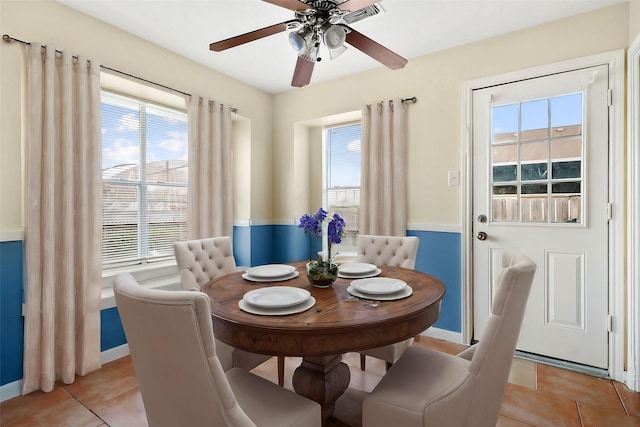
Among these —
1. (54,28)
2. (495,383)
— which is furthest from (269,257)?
(495,383)

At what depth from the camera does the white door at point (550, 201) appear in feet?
7.48

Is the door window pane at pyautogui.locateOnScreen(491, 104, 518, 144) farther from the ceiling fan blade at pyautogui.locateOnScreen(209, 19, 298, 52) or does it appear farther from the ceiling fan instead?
the ceiling fan blade at pyautogui.locateOnScreen(209, 19, 298, 52)

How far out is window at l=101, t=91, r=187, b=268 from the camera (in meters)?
2.78

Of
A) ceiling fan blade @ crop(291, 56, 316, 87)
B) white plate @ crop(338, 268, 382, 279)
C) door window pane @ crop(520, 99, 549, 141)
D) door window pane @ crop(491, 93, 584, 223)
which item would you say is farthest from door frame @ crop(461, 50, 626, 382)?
ceiling fan blade @ crop(291, 56, 316, 87)

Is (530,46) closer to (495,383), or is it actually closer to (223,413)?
(495,383)

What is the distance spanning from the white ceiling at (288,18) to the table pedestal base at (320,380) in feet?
7.57

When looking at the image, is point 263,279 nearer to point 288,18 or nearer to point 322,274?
point 322,274

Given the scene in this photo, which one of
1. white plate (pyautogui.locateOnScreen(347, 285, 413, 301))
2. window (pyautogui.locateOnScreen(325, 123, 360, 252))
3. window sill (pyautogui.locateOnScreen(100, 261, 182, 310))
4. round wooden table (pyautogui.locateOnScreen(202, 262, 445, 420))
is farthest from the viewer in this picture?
window (pyautogui.locateOnScreen(325, 123, 360, 252))

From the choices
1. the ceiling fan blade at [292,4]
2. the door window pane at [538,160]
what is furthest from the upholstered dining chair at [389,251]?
the ceiling fan blade at [292,4]

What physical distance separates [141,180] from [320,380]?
2471 mm

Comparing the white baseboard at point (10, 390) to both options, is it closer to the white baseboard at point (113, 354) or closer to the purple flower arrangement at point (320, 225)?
the white baseboard at point (113, 354)

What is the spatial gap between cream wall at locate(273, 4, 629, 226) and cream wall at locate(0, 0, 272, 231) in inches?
30.9

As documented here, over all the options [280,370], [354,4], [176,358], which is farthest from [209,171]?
[176,358]

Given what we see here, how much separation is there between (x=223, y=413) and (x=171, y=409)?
197 millimetres
